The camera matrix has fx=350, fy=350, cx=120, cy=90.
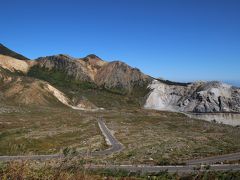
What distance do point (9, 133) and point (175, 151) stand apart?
61.0 metres

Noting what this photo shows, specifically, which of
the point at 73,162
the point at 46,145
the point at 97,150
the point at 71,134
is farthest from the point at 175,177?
the point at 71,134

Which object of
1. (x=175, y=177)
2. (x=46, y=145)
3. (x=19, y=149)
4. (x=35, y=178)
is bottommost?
(x=46, y=145)

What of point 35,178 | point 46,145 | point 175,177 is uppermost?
point 35,178

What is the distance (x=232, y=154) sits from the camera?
5647 centimetres

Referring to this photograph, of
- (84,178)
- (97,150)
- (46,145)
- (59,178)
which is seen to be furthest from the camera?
(46,145)

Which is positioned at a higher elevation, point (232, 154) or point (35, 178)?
point (35, 178)

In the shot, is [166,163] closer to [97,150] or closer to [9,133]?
[97,150]

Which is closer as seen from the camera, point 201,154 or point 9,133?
point 201,154

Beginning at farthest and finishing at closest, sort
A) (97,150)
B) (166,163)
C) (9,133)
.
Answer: (9,133)
(97,150)
(166,163)

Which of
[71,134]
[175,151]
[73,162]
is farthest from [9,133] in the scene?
[73,162]

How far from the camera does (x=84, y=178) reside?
10695mm

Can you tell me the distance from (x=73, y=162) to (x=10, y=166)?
243 cm

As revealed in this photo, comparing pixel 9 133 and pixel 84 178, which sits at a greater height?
pixel 84 178

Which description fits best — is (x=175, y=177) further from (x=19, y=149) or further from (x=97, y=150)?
(x=97, y=150)
